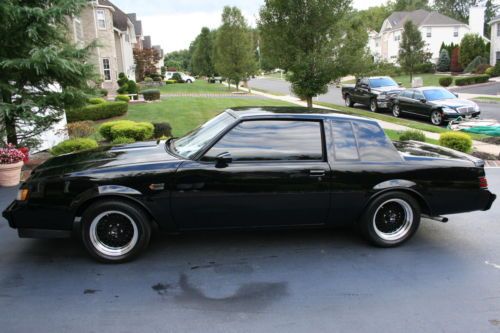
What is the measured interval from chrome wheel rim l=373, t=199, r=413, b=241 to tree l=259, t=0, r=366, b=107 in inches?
379

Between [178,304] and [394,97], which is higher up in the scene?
[394,97]

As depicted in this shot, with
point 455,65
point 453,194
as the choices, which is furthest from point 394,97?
point 455,65

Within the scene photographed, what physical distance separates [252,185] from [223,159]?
415mm

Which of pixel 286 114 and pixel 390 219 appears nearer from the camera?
pixel 286 114

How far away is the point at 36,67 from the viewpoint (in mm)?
7855

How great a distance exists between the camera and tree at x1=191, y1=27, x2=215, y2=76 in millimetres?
63416

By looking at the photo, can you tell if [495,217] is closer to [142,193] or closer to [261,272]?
[261,272]

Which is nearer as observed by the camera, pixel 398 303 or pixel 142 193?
pixel 398 303

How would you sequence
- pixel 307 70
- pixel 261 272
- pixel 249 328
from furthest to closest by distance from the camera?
A: pixel 307 70 → pixel 261 272 → pixel 249 328

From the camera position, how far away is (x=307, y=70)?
46.3ft

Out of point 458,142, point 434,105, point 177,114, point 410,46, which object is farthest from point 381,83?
point 410,46

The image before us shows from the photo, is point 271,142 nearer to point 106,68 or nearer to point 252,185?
point 252,185

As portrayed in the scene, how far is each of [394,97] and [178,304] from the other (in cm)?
1724

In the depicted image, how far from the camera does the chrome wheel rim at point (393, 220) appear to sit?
16.0ft
